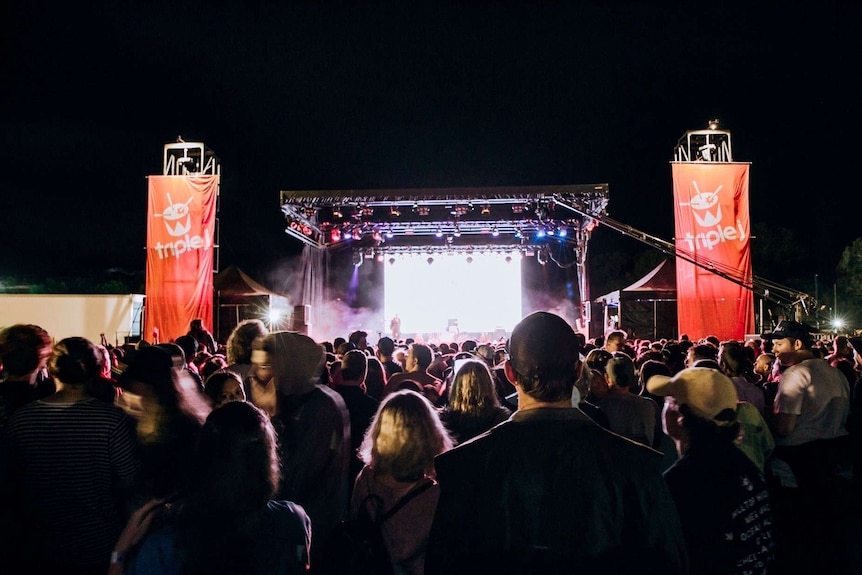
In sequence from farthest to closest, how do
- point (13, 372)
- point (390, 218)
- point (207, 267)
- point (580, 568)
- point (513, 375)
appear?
1. point (390, 218)
2. point (207, 267)
3. point (13, 372)
4. point (513, 375)
5. point (580, 568)

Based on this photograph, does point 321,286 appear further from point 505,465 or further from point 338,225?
point 505,465

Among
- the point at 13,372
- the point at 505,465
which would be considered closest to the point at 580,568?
the point at 505,465

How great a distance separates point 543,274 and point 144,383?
70.7ft

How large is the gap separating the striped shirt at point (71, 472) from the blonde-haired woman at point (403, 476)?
3.34 feet

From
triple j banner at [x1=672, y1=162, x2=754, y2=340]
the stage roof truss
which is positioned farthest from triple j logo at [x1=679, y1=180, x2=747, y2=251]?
the stage roof truss

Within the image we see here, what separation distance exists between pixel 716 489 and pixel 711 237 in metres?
12.8

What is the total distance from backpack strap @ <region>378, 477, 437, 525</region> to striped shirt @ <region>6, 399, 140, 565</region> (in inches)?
43.2

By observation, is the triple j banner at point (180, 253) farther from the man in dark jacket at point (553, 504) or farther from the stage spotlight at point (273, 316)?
the man in dark jacket at point (553, 504)

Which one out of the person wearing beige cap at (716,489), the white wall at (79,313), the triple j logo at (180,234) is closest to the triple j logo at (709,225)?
the triple j logo at (180,234)

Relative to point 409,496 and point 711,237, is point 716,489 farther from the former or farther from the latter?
point 711,237

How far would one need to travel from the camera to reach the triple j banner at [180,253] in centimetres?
1464

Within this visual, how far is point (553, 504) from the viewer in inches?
65.7

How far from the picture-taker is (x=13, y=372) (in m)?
3.42

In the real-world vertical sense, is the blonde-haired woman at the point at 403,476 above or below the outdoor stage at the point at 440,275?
below
